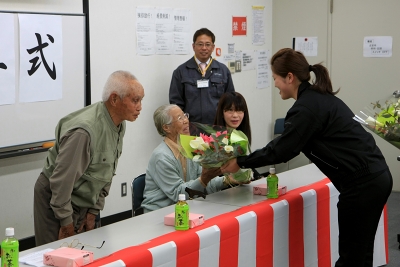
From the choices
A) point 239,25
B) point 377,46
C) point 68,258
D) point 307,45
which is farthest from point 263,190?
point 307,45

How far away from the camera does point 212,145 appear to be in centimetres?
305

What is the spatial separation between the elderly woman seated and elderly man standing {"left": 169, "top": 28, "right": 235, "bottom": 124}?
Result: 1928 millimetres

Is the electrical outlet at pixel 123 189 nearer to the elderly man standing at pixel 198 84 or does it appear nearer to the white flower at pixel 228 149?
the elderly man standing at pixel 198 84

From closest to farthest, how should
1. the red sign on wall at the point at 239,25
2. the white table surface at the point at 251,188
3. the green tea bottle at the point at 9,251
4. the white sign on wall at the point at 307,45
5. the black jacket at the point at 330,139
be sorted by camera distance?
the green tea bottle at the point at 9,251
the black jacket at the point at 330,139
the white table surface at the point at 251,188
the red sign on wall at the point at 239,25
the white sign on wall at the point at 307,45

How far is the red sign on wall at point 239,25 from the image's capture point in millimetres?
6457

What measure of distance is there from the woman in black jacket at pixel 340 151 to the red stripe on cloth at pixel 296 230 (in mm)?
307

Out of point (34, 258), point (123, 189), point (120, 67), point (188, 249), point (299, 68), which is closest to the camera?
point (34, 258)

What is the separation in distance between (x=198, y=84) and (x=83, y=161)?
8.99 ft

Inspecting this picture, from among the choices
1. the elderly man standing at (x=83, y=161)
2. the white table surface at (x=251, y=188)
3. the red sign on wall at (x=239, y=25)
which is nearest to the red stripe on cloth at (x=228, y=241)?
the white table surface at (x=251, y=188)

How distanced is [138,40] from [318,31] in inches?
101

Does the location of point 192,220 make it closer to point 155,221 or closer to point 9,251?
point 155,221

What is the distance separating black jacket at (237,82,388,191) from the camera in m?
2.85

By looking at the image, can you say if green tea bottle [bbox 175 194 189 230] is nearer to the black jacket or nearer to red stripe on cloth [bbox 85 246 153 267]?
red stripe on cloth [bbox 85 246 153 267]

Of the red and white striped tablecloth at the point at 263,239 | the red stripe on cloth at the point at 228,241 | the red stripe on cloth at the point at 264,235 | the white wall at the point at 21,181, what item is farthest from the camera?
the white wall at the point at 21,181
